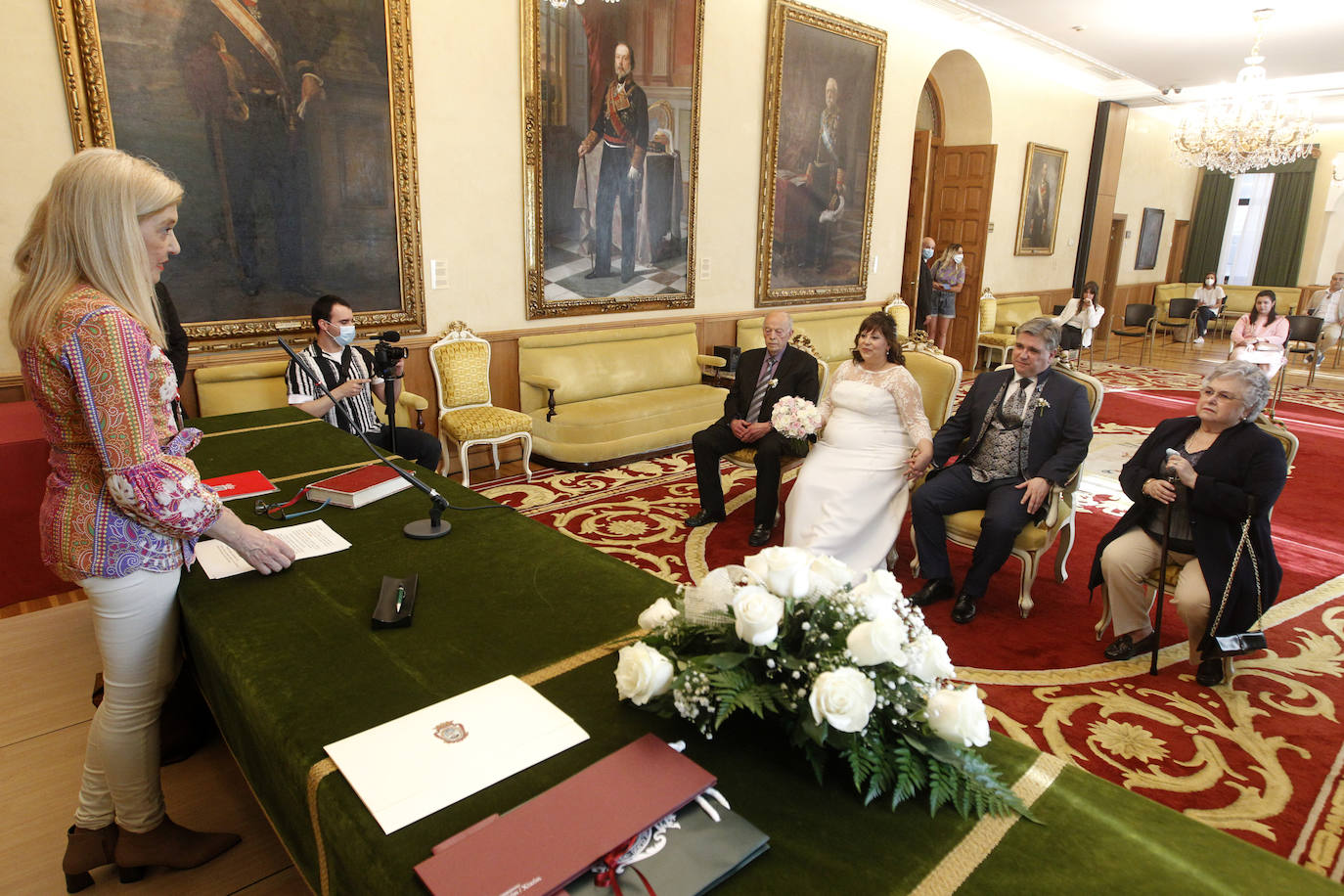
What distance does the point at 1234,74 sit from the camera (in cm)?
1100

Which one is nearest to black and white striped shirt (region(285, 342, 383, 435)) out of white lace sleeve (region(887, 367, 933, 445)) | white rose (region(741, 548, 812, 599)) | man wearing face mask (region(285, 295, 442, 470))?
man wearing face mask (region(285, 295, 442, 470))

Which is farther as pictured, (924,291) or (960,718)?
(924,291)

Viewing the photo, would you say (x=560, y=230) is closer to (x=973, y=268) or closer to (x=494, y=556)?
(x=494, y=556)

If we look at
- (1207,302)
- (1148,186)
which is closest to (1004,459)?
(1207,302)

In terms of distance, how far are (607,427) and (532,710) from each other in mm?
4465

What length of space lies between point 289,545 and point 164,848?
0.77 metres

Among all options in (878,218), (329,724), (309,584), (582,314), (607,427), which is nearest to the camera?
(329,724)

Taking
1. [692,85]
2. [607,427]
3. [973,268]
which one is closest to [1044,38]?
[973,268]

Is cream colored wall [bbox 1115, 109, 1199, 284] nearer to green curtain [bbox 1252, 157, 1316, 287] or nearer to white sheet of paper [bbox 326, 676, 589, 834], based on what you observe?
green curtain [bbox 1252, 157, 1316, 287]

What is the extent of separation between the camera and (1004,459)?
3.79 metres

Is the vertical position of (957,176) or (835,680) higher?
(957,176)

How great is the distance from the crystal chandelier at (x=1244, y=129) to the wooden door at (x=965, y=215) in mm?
2929

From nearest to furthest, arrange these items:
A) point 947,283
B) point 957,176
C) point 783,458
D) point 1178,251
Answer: point 783,458 < point 947,283 < point 957,176 < point 1178,251

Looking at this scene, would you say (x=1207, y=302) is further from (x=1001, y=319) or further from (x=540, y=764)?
(x=540, y=764)
